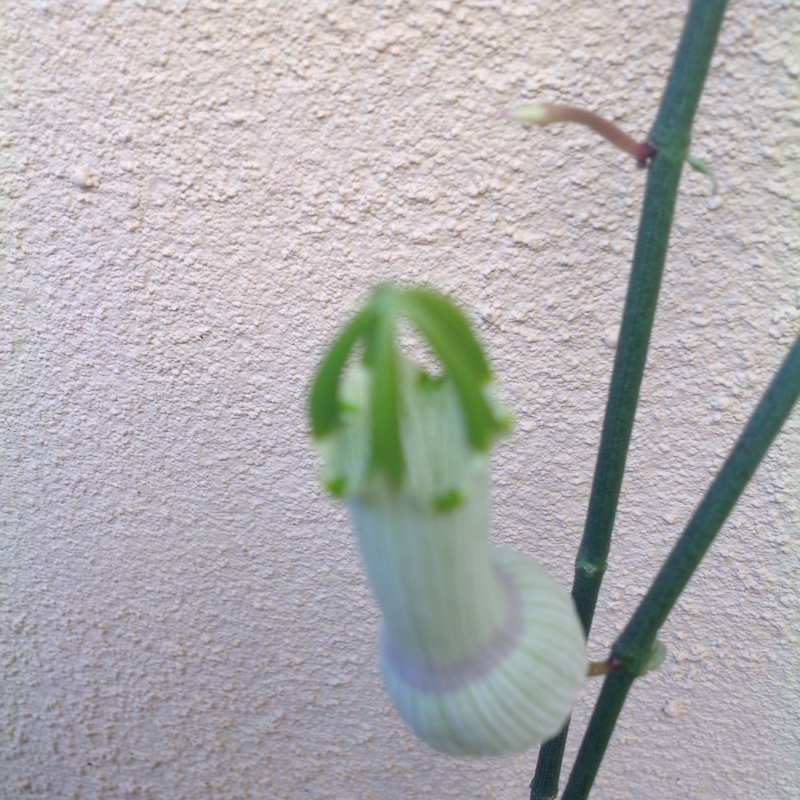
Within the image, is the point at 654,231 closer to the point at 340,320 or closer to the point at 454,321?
the point at 454,321

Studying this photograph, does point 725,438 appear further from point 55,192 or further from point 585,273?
point 55,192

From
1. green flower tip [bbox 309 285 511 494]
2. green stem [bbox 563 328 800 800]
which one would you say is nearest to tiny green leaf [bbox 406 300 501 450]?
green flower tip [bbox 309 285 511 494]

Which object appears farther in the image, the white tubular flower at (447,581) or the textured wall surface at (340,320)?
the textured wall surface at (340,320)

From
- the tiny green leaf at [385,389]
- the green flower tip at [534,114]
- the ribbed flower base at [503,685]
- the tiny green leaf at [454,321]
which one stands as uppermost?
the green flower tip at [534,114]

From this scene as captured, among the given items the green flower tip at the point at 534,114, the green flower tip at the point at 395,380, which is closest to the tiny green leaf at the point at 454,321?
the green flower tip at the point at 395,380

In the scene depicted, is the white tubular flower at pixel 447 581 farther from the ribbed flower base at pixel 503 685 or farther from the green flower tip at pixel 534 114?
the green flower tip at pixel 534 114

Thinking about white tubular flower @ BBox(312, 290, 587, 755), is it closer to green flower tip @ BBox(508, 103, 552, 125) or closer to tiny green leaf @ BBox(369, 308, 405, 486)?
tiny green leaf @ BBox(369, 308, 405, 486)
